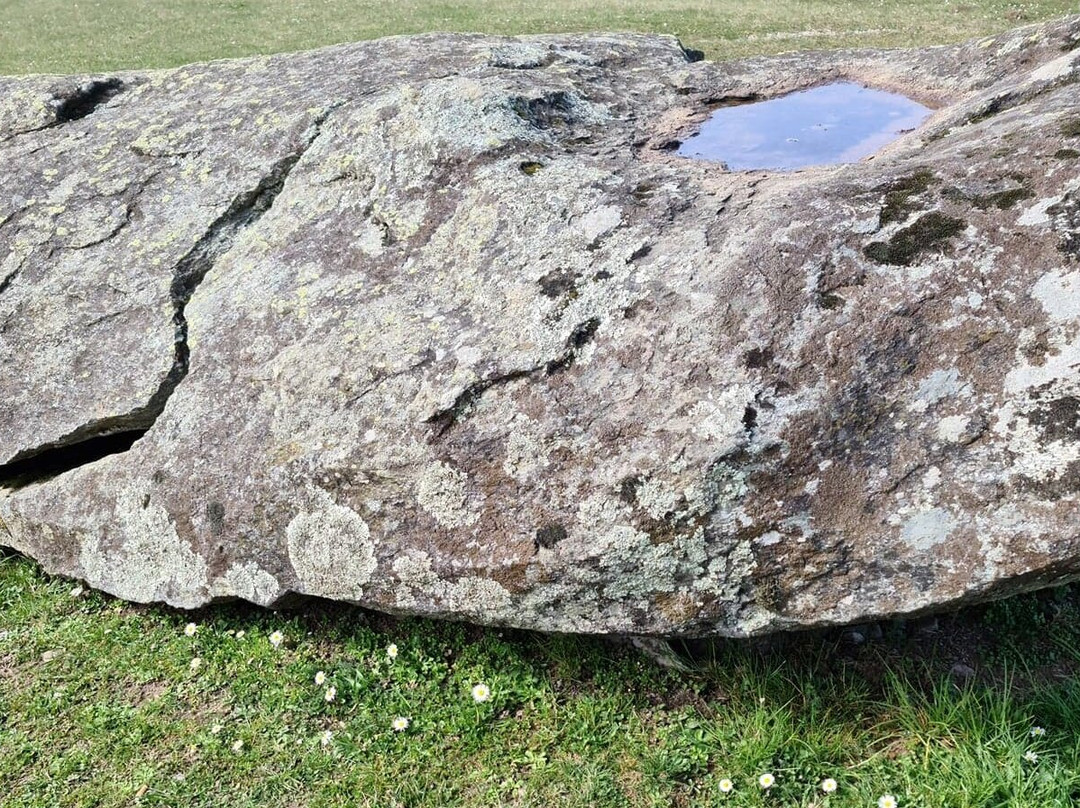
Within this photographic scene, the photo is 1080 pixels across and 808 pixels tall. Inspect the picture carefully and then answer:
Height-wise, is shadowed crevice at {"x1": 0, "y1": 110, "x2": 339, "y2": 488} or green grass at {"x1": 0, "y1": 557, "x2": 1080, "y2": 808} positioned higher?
shadowed crevice at {"x1": 0, "y1": 110, "x2": 339, "y2": 488}

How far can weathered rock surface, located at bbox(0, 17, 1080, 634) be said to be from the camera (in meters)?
3.33

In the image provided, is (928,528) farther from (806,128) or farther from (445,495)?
(806,128)

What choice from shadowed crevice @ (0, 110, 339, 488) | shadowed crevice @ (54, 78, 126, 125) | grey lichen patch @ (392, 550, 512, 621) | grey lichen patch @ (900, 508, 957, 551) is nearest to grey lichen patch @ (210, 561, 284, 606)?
grey lichen patch @ (392, 550, 512, 621)

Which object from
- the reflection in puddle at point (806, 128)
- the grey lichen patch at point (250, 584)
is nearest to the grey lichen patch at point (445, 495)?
the grey lichen patch at point (250, 584)

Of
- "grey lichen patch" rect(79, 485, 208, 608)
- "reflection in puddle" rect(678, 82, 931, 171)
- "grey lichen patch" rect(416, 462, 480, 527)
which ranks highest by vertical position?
"reflection in puddle" rect(678, 82, 931, 171)

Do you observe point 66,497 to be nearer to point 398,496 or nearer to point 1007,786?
point 398,496

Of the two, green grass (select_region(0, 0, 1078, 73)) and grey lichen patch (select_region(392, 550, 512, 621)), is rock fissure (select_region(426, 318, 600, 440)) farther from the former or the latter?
green grass (select_region(0, 0, 1078, 73))

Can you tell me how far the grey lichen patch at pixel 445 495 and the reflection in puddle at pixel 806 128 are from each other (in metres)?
2.29

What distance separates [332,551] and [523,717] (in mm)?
1161

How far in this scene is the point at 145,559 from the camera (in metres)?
4.63

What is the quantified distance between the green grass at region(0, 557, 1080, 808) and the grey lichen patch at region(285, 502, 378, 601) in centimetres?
67

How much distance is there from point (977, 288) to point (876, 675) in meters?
1.83

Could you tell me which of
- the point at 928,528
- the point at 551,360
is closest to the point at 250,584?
the point at 551,360

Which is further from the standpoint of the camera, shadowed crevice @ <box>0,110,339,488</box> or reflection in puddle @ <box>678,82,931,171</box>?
reflection in puddle @ <box>678,82,931,171</box>
